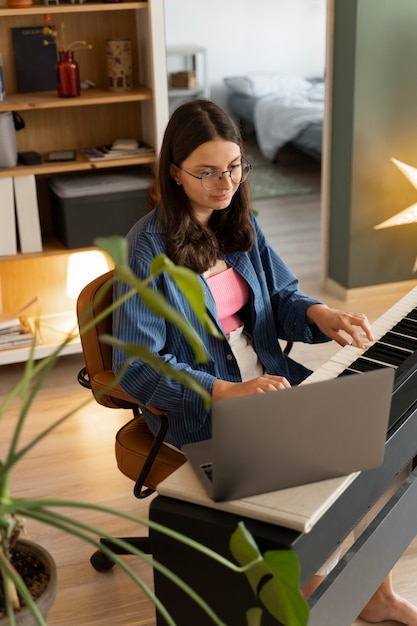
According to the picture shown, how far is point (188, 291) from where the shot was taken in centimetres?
104

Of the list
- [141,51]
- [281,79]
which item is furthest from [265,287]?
[281,79]

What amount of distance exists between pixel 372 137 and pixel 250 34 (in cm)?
461

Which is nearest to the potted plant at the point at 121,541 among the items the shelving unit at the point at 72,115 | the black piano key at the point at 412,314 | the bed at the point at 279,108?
the black piano key at the point at 412,314

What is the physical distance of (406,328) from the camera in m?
2.29

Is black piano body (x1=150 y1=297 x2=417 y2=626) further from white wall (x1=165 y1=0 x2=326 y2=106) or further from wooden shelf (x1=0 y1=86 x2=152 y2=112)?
white wall (x1=165 y1=0 x2=326 y2=106)

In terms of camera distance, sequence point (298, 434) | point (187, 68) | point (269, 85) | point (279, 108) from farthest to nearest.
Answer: point (187, 68) → point (269, 85) → point (279, 108) → point (298, 434)

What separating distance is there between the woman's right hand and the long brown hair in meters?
0.35

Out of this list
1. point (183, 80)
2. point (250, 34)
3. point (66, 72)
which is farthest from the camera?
point (250, 34)

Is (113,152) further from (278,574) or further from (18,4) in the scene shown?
(278,574)

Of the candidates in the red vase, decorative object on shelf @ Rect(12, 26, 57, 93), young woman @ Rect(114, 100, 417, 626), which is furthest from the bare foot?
decorative object on shelf @ Rect(12, 26, 57, 93)

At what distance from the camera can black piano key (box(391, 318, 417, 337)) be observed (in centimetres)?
227

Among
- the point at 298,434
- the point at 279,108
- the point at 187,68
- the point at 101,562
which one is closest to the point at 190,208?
the point at 298,434

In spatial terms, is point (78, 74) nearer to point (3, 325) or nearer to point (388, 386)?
point (3, 325)

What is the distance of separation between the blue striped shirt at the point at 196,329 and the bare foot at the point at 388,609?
0.58 metres
